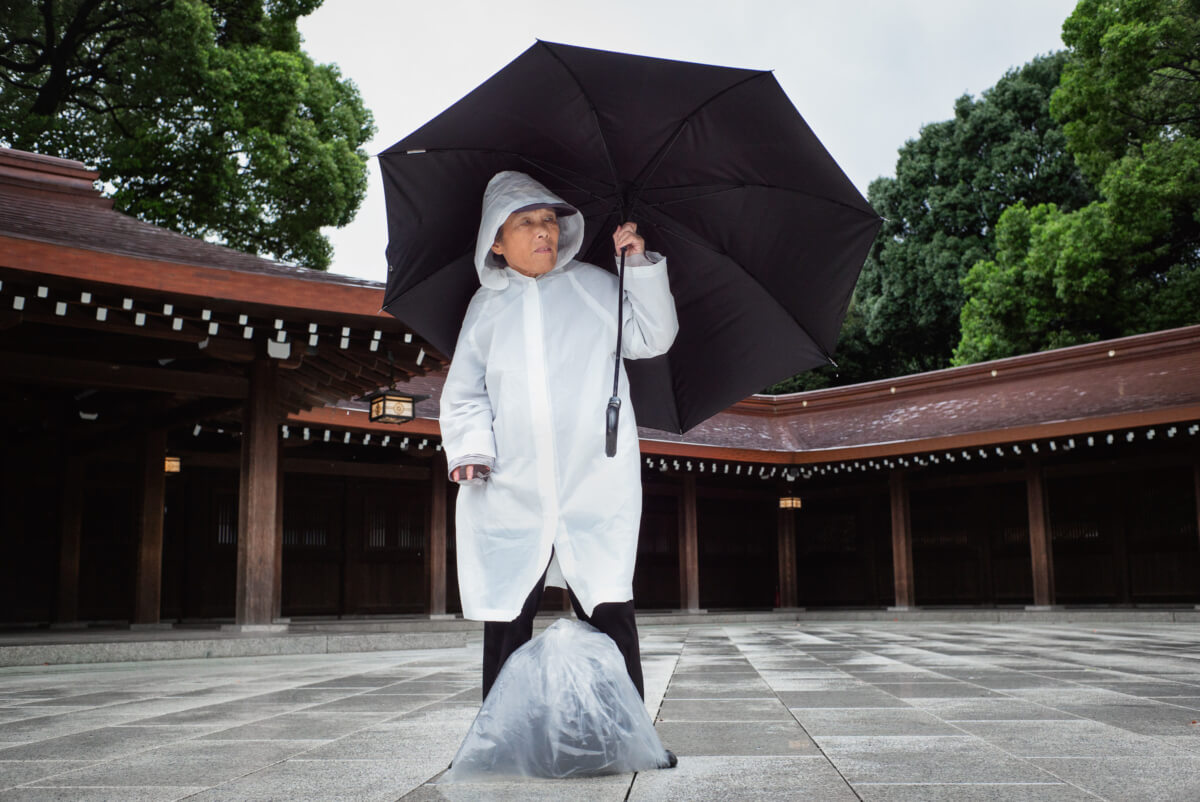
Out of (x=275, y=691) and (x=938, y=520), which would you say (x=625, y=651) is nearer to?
(x=275, y=691)

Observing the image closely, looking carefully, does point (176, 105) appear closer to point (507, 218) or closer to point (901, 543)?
point (901, 543)

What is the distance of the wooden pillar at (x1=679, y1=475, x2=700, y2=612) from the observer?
49.4ft

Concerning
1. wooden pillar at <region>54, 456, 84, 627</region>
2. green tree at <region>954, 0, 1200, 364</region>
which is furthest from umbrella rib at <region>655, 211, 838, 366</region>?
green tree at <region>954, 0, 1200, 364</region>

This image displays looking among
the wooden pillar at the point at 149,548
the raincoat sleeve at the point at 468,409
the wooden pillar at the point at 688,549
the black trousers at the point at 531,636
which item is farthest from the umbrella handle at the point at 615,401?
the wooden pillar at the point at 688,549

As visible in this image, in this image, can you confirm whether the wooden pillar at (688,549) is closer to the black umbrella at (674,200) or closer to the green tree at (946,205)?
the black umbrella at (674,200)

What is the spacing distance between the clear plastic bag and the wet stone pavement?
2.6 inches

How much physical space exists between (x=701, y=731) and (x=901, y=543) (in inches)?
502

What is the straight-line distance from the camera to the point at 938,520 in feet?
53.2

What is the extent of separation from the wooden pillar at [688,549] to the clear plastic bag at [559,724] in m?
12.9

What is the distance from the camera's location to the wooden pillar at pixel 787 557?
53.2 ft

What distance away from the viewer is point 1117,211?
18.6 meters

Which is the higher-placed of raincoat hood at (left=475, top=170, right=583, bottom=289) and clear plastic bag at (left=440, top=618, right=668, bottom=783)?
raincoat hood at (left=475, top=170, right=583, bottom=289)

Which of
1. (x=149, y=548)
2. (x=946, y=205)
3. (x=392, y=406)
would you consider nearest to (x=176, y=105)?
(x=149, y=548)

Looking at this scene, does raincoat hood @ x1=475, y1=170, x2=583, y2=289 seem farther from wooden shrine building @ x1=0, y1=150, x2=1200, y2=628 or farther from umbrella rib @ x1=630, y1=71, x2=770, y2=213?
wooden shrine building @ x1=0, y1=150, x2=1200, y2=628
